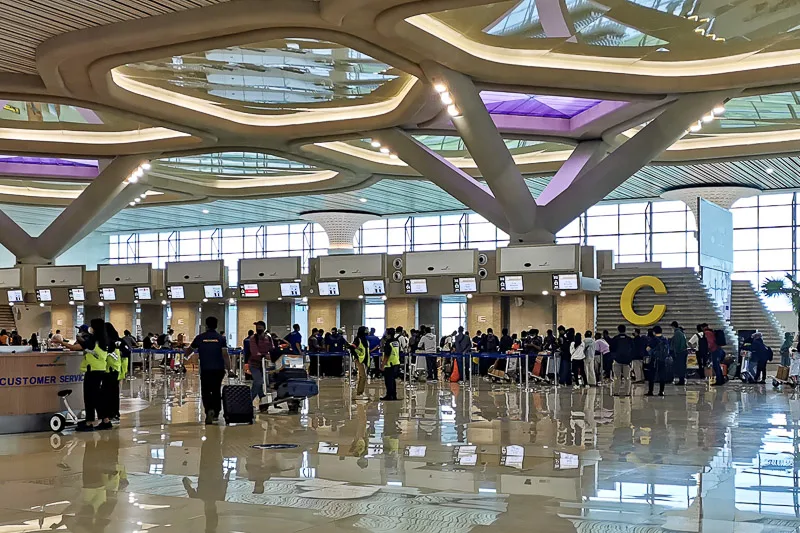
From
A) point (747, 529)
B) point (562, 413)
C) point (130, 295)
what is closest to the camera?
point (747, 529)

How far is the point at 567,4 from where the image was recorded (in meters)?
15.9

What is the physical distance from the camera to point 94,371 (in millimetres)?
13203

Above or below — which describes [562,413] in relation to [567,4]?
below

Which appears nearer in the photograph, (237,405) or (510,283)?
(237,405)

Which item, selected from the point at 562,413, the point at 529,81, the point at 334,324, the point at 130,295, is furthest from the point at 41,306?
the point at 562,413

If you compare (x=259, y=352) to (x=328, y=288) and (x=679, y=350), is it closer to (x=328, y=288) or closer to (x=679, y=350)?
(x=679, y=350)

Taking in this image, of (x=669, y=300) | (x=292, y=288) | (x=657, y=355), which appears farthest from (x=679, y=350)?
(x=292, y=288)

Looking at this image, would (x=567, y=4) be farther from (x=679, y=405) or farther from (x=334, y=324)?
(x=334, y=324)

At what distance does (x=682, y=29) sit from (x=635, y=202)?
29.8 metres

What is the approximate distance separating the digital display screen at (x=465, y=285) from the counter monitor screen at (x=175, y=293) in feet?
35.9

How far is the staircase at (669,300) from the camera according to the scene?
29.7 metres

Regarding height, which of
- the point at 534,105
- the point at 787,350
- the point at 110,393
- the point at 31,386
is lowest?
the point at 787,350

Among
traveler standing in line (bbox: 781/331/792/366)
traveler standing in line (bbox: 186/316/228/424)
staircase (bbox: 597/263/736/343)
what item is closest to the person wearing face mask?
traveler standing in line (bbox: 186/316/228/424)

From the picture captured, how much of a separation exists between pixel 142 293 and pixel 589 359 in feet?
59.4
